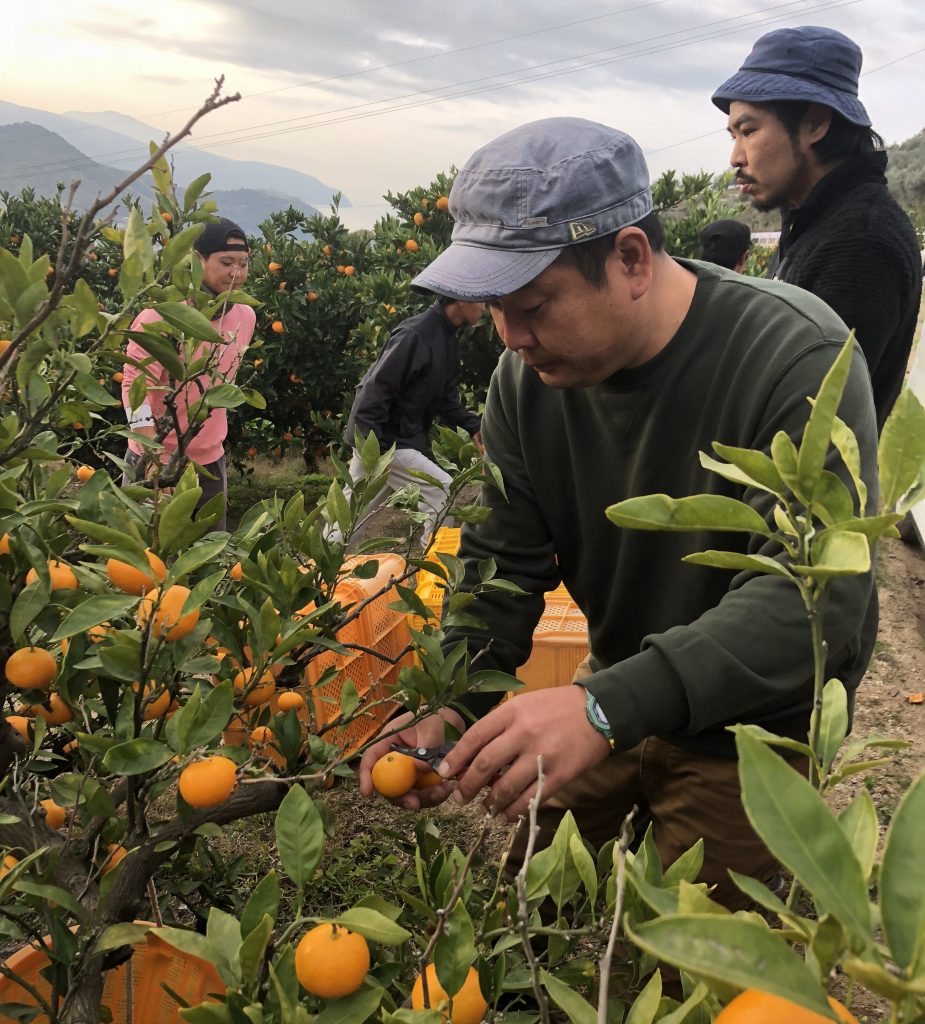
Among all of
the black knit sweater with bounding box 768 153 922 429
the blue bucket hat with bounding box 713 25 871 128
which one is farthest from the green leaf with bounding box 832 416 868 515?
the blue bucket hat with bounding box 713 25 871 128

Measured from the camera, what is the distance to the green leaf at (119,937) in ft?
3.55

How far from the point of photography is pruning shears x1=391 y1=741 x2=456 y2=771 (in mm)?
1388

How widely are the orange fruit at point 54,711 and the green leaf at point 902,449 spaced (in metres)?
1.12

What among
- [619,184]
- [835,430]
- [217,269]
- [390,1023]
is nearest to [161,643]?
[390,1023]

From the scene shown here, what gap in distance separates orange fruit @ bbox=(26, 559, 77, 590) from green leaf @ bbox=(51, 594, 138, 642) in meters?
0.15

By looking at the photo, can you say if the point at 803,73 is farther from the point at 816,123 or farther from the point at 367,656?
the point at 367,656

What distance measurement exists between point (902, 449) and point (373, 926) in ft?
2.02

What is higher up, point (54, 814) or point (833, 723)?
point (833, 723)

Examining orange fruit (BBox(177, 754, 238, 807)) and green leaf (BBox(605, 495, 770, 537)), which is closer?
green leaf (BBox(605, 495, 770, 537))

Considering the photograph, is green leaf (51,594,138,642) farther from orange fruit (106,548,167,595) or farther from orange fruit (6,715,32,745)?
orange fruit (6,715,32,745)

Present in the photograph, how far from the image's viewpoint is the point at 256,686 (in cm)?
129

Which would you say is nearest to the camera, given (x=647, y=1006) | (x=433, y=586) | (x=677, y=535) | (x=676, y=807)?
(x=647, y=1006)

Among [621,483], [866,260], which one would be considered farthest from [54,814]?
[866,260]

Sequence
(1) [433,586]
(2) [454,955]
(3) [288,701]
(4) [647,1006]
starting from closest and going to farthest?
1. (4) [647,1006]
2. (2) [454,955]
3. (3) [288,701]
4. (1) [433,586]
